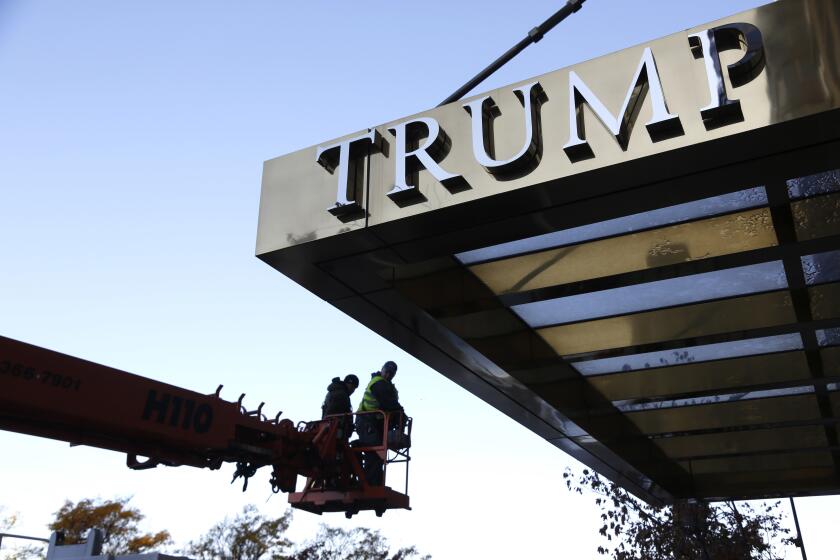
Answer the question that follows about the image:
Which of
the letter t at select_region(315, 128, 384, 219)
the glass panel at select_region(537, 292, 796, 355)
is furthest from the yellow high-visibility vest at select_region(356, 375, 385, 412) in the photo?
the letter t at select_region(315, 128, 384, 219)

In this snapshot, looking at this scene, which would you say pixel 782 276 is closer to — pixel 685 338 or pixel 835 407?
pixel 685 338

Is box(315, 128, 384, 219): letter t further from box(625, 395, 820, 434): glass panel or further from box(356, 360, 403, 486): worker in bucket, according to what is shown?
box(625, 395, 820, 434): glass panel

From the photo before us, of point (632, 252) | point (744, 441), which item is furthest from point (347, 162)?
point (744, 441)

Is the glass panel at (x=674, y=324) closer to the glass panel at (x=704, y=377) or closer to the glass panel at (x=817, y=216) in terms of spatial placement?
the glass panel at (x=704, y=377)

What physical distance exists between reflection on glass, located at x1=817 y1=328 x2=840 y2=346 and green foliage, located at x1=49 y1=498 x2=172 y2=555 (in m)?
49.8

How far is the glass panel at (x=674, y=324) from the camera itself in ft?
32.9

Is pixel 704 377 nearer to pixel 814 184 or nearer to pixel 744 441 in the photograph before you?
pixel 744 441

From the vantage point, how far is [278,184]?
8297 mm

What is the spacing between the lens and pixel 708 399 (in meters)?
13.6

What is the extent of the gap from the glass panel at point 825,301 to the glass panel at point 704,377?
1.57 m

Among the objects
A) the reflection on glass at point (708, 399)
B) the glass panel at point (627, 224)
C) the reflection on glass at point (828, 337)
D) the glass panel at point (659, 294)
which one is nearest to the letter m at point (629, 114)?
the glass panel at point (627, 224)

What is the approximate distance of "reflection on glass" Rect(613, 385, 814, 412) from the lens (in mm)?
13062

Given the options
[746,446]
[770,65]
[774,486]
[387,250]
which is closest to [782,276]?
[770,65]

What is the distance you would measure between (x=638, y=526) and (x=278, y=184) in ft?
51.4
